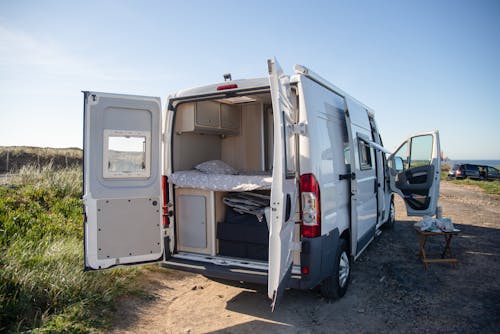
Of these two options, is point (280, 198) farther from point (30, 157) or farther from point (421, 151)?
point (30, 157)

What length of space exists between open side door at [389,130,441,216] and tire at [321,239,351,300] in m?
3.42

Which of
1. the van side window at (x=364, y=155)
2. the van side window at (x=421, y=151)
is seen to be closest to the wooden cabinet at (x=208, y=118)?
the van side window at (x=364, y=155)

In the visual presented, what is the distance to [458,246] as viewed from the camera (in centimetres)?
639

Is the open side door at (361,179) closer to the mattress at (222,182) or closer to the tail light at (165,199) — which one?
the mattress at (222,182)

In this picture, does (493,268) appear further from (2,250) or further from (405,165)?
(2,250)

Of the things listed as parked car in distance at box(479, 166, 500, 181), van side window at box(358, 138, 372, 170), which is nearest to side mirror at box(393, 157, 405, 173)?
van side window at box(358, 138, 372, 170)

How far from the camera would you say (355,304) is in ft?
12.9

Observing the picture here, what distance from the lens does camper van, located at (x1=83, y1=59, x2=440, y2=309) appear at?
319cm

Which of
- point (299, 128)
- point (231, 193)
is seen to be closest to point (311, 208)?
point (299, 128)

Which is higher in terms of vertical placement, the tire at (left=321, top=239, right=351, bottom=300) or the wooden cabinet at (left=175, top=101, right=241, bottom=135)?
the wooden cabinet at (left=175, top=101, right=241, bottom=135)

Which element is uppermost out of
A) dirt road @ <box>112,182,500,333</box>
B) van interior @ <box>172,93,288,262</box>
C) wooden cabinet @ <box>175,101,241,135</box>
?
wooden cabinet @ <box>175,101,241,135</box>

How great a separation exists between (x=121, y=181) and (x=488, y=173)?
2534 centimetres

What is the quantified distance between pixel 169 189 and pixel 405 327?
2934 millimetres

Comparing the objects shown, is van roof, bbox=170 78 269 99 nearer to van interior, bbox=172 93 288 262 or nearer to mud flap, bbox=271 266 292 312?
van interior, bbox=172 93 288 262
